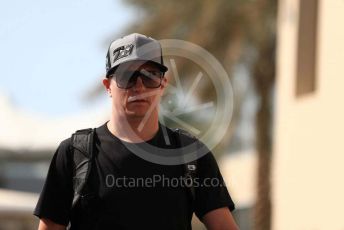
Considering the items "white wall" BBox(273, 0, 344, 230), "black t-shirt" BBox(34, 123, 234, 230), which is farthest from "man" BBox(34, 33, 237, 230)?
"white wall" BBox(273, 0, 344, 230)

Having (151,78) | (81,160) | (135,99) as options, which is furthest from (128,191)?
(151,78)

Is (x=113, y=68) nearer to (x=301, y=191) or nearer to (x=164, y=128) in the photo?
(x=164, y=128)

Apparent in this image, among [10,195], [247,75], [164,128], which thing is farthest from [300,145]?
[164,128]

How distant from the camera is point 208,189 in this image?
381 cm

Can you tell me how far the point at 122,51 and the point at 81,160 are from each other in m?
0.47

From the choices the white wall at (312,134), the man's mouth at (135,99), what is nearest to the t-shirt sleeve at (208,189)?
the man's mouth at (135,99)

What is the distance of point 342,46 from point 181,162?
838 centimetres

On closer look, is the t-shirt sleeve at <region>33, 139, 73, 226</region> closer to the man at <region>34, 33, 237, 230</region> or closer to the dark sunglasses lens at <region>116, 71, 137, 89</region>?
the man at <region>34, 33, 237, 230</region>

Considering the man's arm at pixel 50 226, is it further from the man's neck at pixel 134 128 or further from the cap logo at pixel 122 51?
the cap logo at pixel 122 51

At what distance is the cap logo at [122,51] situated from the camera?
12.5 feet

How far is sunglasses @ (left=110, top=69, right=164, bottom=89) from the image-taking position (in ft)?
12.4

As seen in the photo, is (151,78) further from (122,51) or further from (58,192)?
(58,192)

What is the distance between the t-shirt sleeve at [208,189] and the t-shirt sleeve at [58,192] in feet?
1.70

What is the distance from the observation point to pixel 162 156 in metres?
3.74
